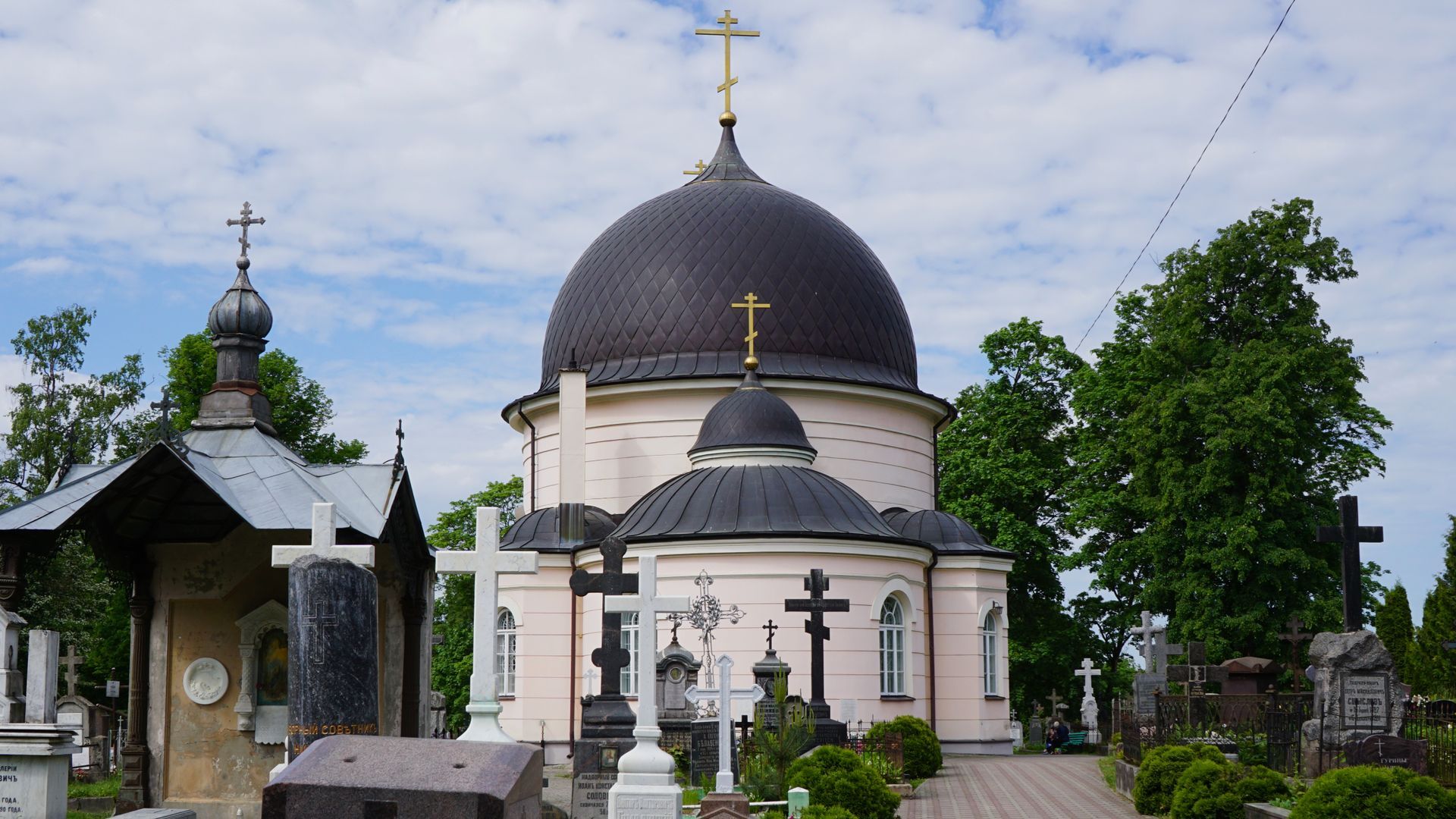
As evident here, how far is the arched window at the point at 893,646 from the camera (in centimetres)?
2623

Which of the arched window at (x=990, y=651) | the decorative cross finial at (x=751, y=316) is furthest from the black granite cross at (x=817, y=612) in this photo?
the arched window at (x=990, y=651)

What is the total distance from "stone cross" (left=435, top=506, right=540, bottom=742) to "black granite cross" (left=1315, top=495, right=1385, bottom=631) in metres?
9.82

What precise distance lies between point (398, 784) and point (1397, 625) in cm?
3381

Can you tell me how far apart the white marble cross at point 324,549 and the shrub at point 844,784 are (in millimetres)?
5227

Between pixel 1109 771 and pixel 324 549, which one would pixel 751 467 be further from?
pixel 324 549

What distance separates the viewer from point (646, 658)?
12.0m

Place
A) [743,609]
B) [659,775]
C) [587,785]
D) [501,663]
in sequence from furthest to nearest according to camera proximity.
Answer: [501,663], [743,609], [587,785], [659,775]

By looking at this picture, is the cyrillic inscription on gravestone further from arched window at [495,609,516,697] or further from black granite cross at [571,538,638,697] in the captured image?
arched window at [495,609,516,697]

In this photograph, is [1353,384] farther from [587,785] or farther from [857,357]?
[587,785]

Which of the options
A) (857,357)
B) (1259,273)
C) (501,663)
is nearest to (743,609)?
(501,663)

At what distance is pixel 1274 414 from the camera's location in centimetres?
3009

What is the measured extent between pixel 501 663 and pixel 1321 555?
1708 centimetres

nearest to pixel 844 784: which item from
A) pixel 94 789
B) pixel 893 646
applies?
pixel 94 789

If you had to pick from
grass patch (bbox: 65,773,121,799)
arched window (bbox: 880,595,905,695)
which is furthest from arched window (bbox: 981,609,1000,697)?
grass patch (bbox: 65,773,121,799)
